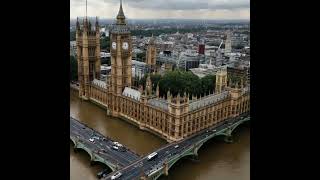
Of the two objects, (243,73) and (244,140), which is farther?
(243,73)

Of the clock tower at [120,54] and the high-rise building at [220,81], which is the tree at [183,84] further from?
the clock tower at [120,54]

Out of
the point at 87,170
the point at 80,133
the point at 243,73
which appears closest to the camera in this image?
the point at 87,170

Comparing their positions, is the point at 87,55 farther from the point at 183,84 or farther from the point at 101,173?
the point at 101,173

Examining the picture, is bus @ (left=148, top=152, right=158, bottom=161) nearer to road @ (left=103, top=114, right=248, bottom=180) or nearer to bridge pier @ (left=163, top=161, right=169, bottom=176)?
road @ (left=103, top=114, right=248, bottom=180)

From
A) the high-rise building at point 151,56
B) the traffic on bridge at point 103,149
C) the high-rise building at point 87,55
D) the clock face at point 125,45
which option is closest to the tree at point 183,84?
the high-rise building at point 87,55
